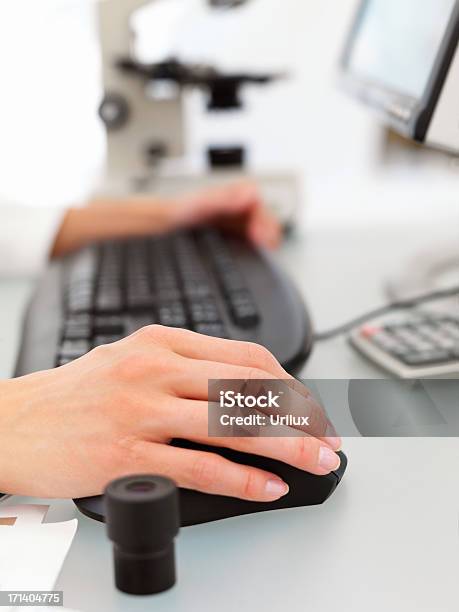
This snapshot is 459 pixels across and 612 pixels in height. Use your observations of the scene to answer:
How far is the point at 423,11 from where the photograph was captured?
35.6 inches

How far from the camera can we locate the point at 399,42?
1.00 m

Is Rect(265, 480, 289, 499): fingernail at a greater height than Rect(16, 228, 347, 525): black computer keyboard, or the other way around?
Rect(265, 480, 289, 499): fingernail

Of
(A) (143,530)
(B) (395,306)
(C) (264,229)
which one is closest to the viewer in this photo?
(A) (143,530)

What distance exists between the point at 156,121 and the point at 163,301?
2.37ft

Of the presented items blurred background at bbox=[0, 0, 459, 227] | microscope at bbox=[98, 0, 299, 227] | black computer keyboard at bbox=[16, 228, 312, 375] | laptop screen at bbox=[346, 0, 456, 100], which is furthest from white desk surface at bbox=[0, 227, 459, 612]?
microscope at bbox=[98, 0, 299, 227]

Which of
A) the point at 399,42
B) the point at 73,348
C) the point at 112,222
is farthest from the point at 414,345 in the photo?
the point at 112,222

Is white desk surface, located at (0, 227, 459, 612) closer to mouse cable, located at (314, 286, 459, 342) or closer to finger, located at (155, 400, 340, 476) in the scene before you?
finger, located at (155, 400, 340, 476)

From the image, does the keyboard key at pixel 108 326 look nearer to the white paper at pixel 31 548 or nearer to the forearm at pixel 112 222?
the white paper at pixel 31 548

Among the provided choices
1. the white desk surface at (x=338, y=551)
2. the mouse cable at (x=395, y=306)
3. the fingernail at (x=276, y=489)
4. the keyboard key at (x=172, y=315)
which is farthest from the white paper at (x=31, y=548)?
the mouse cable at (x=395, y=306)

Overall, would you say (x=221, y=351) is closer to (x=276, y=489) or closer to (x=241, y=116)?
(x=276, y=489)

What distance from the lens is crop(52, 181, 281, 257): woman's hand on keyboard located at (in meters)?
1.15

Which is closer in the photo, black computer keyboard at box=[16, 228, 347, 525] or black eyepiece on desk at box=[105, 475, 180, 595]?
black eyepiece on desk at box=[105, 475, 180, 595]

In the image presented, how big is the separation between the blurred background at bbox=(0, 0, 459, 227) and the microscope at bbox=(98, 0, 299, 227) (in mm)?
38

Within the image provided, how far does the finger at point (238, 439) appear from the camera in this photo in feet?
1.46
